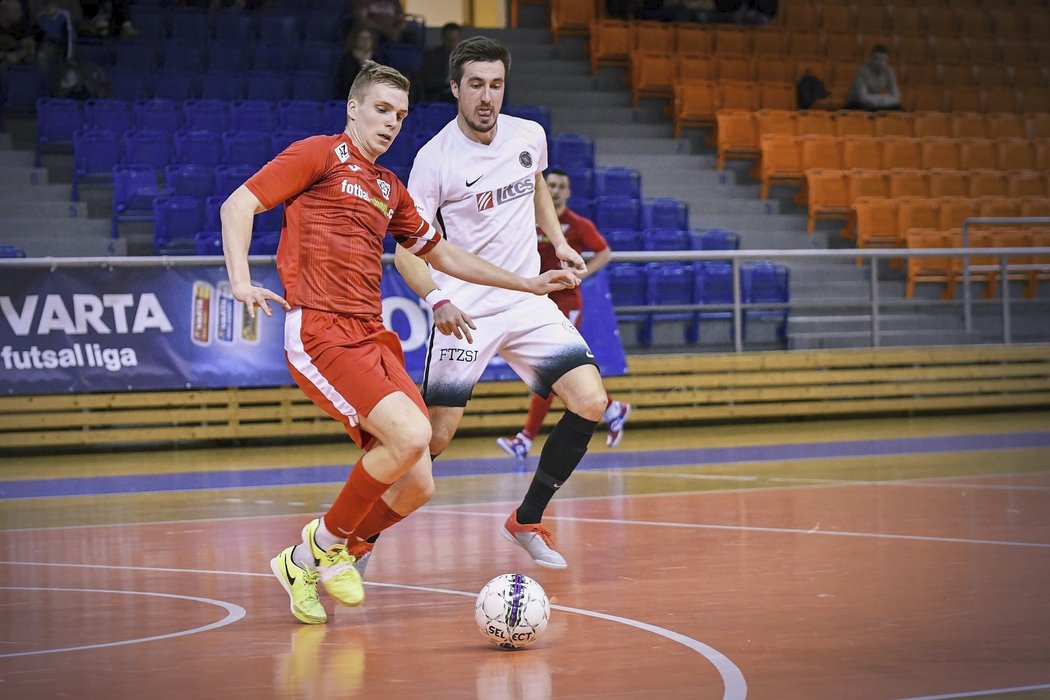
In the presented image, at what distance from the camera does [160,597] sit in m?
5.79

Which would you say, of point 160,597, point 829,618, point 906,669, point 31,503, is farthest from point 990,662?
point 31,503

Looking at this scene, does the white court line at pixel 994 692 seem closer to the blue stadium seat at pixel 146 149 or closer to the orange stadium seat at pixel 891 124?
the blue stadium seat at pixel 146 149

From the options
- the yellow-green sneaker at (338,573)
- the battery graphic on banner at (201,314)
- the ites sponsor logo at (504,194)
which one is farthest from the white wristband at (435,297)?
the battery graphic on banner at (201,314)

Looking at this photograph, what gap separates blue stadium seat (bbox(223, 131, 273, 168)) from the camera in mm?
15828

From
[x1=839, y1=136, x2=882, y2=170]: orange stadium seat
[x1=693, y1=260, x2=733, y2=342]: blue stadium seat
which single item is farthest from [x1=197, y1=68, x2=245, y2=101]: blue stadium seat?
[x1=839, y1=136, x2=882, y2=170]: orange stadium seat

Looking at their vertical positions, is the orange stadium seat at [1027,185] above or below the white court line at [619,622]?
above

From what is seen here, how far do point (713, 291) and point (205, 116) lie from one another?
6348 millimetres

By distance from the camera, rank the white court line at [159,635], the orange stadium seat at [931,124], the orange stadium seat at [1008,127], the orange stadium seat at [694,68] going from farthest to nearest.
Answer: the orange stadium seat at [1008,127] → the orange stadium seat at [694,68] → the orange stadium seat at [931,124] → the white court line at [159,635]

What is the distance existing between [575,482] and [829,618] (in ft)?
17.2

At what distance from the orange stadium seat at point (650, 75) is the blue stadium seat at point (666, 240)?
4.53 meters

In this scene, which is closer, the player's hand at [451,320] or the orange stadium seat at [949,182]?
the player's hand at [451,320]

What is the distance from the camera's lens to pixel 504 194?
22.2ft

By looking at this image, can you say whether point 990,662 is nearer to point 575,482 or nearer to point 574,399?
point 574,399

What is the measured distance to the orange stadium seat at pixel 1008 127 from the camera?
66.9 feet
